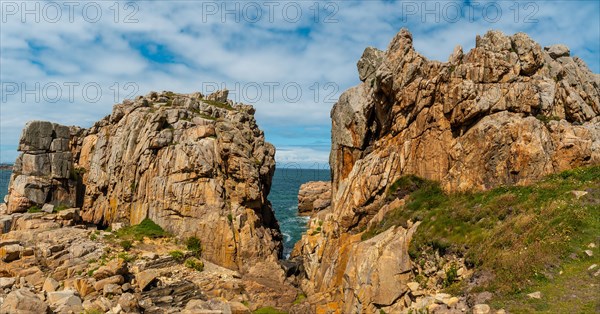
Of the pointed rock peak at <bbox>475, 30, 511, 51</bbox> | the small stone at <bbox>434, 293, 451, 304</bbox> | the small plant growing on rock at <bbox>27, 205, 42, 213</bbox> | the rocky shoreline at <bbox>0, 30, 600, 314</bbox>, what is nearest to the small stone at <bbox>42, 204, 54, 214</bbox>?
the small plant growing on rock at <bbox>27, 205, 42, 213</bbox>

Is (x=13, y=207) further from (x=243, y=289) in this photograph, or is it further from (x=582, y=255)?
(x=582, y=255)

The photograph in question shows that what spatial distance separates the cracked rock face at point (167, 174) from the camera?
4450 centimetres

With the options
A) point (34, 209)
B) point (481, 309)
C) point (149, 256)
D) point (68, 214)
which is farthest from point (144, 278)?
point (481, 309)

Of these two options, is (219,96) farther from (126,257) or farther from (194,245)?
(126,257)

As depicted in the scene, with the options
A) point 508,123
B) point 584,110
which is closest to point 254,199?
point 508,123

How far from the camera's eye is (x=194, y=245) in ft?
140

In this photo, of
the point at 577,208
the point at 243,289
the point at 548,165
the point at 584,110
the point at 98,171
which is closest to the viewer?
the point at 577,208

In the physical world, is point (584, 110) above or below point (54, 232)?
above

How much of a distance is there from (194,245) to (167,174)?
33.5 feet

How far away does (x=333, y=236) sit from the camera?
37.9 meters

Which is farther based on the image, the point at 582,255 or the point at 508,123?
the point at 508,123

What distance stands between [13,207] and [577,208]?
58.2 metres

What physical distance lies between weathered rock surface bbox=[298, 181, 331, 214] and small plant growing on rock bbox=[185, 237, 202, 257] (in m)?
57.0

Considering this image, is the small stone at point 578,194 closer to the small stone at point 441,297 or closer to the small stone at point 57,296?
the small stone at point 441,297
